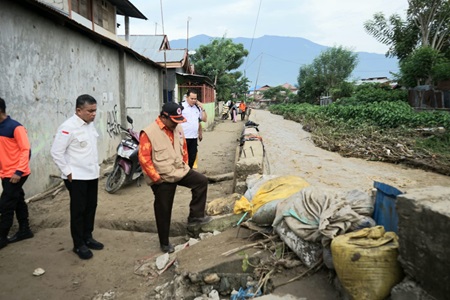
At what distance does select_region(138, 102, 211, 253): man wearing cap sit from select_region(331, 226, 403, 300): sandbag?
2012 mm

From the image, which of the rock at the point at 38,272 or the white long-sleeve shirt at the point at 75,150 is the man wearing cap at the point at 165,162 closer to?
the white long-sleeve shirt at the point at 75,150

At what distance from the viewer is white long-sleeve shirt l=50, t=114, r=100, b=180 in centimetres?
338

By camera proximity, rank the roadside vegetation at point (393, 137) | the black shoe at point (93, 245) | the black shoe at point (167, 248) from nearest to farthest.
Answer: the black shoe at point (167, 248)
the black shoe at point (93, 245)
the roadside vegetation at point (393, 137)

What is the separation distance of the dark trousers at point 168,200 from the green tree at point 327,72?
1716 inches

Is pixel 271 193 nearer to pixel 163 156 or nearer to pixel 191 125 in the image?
pixel 163 156

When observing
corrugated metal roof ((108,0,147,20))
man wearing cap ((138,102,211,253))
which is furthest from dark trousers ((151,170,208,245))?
corrugated metal roof ((108,0,147,20))

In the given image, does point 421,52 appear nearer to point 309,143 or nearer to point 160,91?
point 309,143

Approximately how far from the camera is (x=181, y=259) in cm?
323

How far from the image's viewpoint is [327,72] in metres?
47.2

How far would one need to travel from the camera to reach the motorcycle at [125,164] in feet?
19.2

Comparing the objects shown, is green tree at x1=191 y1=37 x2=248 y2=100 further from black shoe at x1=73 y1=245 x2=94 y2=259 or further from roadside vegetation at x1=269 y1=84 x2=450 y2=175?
black shoe at x1=73 y1=245 x2=94 y2=259

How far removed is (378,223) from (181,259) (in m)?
1.81

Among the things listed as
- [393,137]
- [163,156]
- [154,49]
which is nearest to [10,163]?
[163,156]

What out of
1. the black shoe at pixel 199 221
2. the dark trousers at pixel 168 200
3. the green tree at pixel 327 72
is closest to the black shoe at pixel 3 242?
the dark trousers at pixel 168 200
